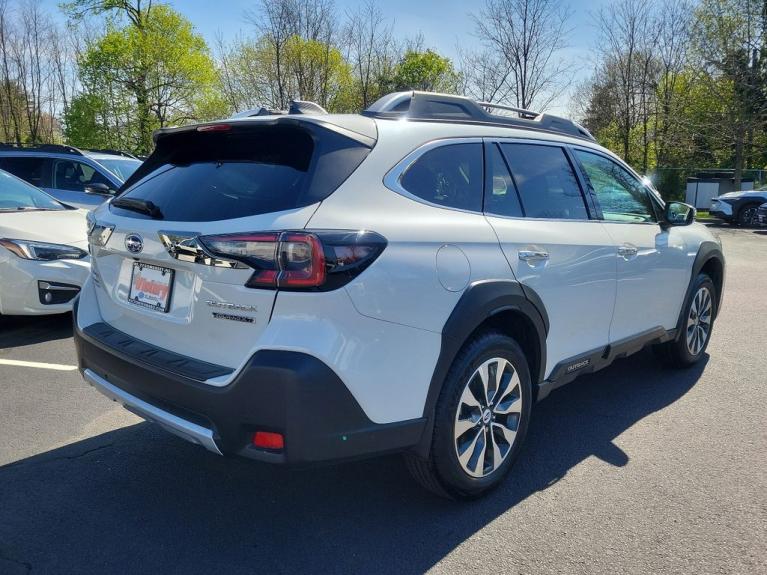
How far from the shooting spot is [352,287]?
2.24 metres

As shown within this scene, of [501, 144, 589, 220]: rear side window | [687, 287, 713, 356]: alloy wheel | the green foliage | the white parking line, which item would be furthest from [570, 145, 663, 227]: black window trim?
the green foliage

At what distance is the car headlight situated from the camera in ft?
17.4

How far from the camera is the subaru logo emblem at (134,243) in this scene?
2.63 meters

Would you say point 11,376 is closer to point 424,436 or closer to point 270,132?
point 270,132

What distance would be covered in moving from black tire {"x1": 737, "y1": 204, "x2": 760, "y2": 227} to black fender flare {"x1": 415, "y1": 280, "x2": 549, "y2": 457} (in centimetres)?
1830

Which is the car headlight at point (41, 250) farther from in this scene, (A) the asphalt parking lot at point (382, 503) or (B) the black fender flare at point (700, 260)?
(B) the black fender flare at point (700, 260)

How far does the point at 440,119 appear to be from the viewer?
9.95 ft

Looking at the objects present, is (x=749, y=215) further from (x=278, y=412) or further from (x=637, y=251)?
(x=278, y=412)

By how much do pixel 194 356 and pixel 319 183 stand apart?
85 centimetres

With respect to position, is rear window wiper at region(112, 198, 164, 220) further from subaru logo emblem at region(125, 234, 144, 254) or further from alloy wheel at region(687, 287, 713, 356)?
alloy wheel at region(687, 287, 713, 356)

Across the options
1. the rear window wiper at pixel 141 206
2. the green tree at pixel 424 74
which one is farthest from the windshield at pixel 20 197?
the green tree at pixel 424 74

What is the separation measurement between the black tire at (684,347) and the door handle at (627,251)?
42.9 inches

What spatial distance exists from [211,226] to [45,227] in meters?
4.15

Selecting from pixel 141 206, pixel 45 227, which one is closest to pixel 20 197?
pixel 45 227
